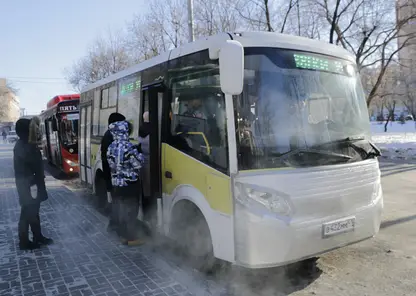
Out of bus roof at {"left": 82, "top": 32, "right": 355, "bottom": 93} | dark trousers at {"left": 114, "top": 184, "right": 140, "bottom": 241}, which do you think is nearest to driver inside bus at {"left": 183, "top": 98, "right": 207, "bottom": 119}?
bus roof at {"left": 82, "top": 32, "right": 355, "bottom": 93}

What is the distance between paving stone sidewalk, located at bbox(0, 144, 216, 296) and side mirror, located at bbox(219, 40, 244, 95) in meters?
2.29

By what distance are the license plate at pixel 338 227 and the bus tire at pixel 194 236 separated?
52.8 inches

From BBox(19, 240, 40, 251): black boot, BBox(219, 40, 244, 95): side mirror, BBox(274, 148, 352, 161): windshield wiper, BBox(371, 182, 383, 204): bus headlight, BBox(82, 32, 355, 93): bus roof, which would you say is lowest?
BBox(19, 240, 40, 251): black boot

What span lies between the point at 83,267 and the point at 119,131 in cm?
199

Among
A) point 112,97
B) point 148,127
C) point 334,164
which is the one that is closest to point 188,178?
point 148,127

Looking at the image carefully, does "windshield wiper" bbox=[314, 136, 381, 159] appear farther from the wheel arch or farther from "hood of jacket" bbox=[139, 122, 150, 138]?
"hood of jacket" bbox=[139, 122, 150, 138]

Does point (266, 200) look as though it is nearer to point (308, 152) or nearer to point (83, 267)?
point (308, 152)

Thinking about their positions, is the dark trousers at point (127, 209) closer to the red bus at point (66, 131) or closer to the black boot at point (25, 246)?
the black boot at point (25, 246)

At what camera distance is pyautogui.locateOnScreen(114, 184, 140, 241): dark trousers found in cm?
570

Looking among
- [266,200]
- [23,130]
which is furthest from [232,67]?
[23,130]

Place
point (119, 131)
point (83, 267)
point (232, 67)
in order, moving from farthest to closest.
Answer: point (119, 131) < point (83, 267) < point (232, 67)

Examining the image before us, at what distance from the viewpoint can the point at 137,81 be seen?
20.6 ft

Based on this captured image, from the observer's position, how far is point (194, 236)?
4.85 meters

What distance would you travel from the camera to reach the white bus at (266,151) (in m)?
3.78
